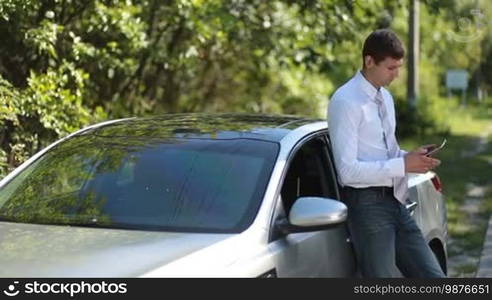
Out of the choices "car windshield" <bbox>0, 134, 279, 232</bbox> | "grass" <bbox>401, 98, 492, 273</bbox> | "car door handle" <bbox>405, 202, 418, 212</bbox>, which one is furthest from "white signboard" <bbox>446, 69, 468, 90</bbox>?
"car windshield" <bbox>0, 134, 279, 232</bbox>

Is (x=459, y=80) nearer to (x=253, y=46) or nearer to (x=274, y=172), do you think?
(x=253, y=46)

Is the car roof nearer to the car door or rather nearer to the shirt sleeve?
the car door

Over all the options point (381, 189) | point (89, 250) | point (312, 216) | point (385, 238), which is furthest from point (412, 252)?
point (89, 250)

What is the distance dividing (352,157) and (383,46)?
0.58 m

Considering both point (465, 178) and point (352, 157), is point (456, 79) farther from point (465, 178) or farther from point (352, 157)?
point (352, 157)

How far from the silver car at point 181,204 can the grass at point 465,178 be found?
395 cm

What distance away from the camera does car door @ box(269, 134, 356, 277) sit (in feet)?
12.1

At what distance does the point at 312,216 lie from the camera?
368 cm

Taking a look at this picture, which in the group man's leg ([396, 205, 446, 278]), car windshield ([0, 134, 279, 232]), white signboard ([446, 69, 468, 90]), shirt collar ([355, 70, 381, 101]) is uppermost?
shirt collar ([355, 70, 381, 101])

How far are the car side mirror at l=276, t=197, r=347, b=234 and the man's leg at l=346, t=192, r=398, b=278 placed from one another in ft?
1.06

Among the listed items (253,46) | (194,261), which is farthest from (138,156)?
(253,46)

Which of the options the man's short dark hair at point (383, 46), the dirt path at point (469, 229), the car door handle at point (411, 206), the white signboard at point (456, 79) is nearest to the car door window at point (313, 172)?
the car door handle at point (411, 206)

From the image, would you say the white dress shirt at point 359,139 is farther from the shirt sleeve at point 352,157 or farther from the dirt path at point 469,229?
the dirt path at point 469,229

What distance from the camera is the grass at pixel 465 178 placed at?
9.15 m
